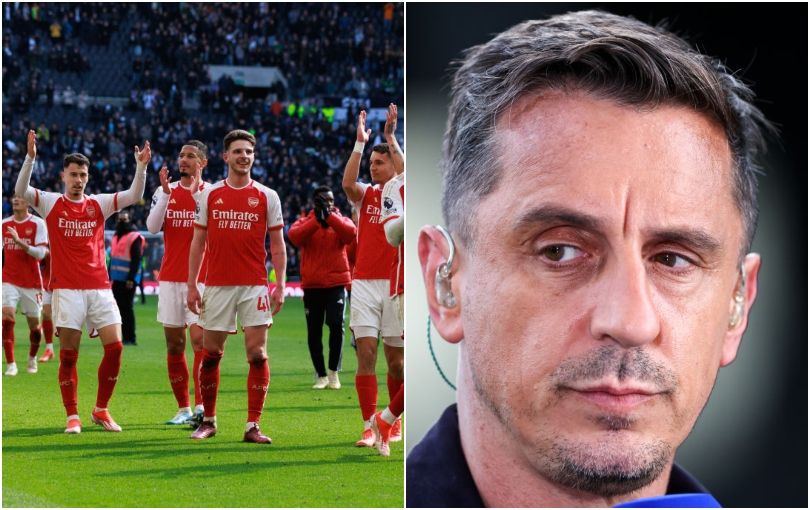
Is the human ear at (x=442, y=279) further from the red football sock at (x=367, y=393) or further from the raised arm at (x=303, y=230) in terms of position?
the raised arm at (x=303, y=230)

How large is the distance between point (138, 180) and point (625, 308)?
342cm

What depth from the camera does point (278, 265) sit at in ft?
18.3

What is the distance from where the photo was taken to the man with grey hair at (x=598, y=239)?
2.88 meters

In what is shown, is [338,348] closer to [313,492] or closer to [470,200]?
[313,492]

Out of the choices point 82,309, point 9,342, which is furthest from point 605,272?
point 9,342

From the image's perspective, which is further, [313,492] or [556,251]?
[313,492]

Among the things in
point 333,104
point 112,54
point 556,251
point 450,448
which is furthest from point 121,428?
point 112,54

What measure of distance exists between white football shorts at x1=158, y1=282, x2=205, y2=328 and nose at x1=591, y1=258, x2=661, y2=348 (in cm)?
404

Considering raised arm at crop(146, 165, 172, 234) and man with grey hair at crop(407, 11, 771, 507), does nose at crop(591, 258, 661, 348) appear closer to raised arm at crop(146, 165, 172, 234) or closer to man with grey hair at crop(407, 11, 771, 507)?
man with grey hair at crop(407, 11, 771, 507)

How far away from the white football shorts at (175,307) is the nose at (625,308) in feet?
13.2

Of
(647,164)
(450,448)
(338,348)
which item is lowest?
(338,348)

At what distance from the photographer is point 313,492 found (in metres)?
4.60

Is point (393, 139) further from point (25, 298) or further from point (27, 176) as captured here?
point (25, 298)

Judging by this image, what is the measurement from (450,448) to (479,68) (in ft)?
3.50
